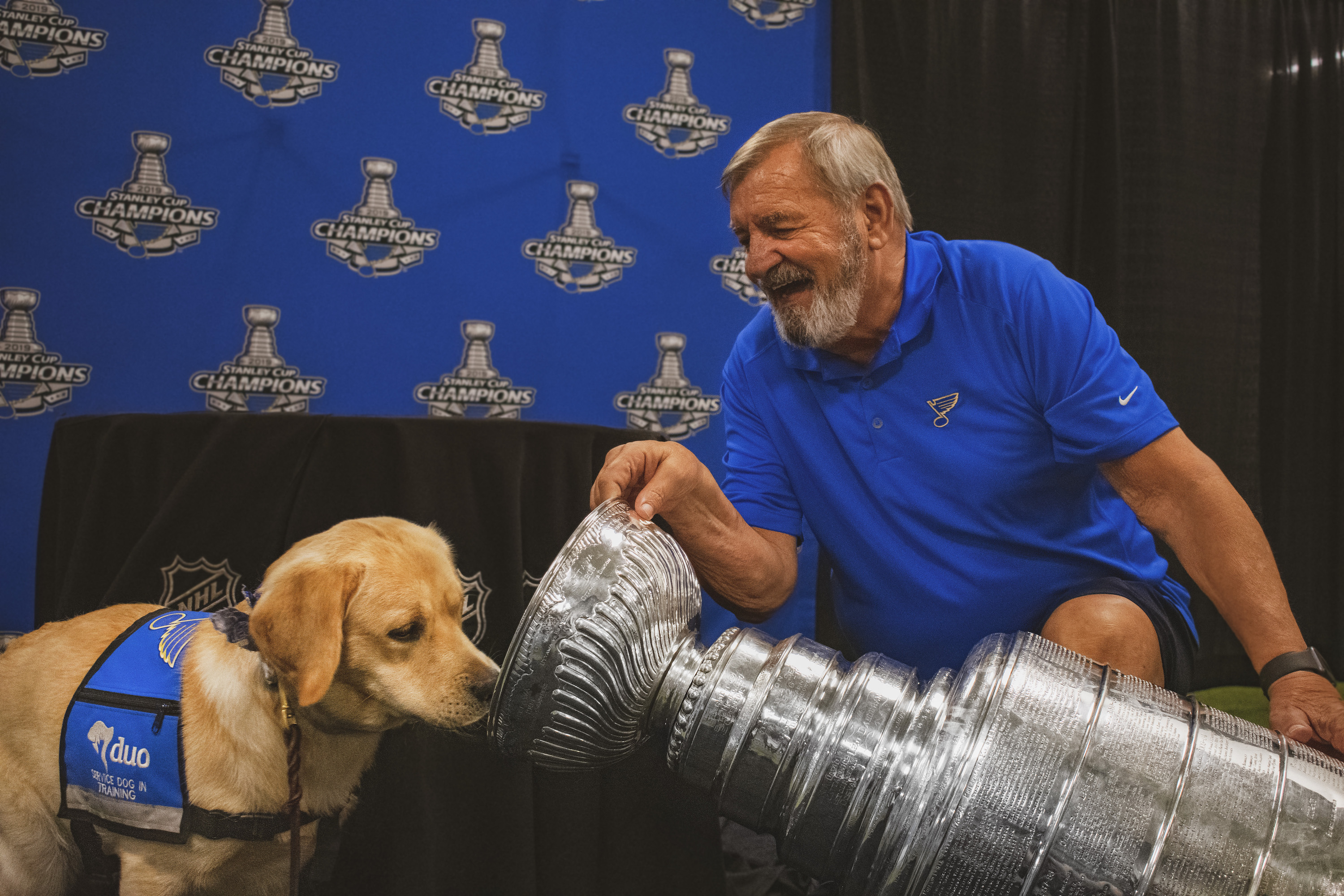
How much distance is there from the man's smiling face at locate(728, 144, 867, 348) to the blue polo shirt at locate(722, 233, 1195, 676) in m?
0.12

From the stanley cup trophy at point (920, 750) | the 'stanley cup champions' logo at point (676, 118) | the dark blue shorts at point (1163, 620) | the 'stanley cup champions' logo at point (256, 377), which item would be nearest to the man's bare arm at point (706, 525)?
the stanley cup trophy at point (920, 750)

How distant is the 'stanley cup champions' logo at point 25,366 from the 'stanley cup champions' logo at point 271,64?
90 cm

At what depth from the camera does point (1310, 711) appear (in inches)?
39.1

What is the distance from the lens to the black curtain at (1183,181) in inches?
122

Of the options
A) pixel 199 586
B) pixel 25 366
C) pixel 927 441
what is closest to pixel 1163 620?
pixel 927 441

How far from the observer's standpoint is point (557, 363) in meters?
2.90

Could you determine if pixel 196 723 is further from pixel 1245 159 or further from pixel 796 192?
pixel 1245 159

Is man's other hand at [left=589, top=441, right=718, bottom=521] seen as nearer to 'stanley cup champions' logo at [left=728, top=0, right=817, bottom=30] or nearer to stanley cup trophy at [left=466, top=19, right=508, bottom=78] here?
stanley cup trophy at [left=466, top=19, right=508, bottom=78]

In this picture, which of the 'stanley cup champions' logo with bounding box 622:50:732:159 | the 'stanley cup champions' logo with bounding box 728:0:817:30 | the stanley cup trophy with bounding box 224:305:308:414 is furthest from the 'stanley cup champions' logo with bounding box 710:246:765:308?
the stanley cup trophy with bounding box 224:305:308:414

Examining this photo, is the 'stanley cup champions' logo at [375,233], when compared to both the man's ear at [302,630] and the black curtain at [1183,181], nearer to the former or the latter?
the black curtain at [1183,181]

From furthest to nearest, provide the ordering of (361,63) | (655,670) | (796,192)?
(361,63)
(796,192)
(655,670)

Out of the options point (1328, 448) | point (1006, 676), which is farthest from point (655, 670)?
point (1328, 448)

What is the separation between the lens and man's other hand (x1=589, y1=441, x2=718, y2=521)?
115cm

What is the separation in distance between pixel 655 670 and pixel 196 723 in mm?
731
